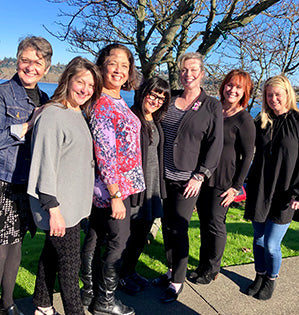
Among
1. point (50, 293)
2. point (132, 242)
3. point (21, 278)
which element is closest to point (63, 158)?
point (50, 293)

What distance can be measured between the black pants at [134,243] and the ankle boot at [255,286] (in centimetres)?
122

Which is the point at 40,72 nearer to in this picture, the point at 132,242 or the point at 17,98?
the point at 17,98

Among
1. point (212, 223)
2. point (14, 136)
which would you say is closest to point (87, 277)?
point (212, 223)

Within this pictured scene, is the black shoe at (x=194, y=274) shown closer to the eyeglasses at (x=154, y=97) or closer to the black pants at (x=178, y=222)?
the black pants at (x=178, y=222)

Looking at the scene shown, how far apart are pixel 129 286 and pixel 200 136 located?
1.68 meters

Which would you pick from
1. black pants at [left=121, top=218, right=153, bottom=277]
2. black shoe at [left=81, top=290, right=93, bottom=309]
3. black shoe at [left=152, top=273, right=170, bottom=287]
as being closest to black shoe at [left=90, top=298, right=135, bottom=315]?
black shoe at [left=81, top=290, right=93, bottom=309]

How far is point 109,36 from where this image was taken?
5.81 m

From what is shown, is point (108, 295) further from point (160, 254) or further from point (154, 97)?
point (154, 97)

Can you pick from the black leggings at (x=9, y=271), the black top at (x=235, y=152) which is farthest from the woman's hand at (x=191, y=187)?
the black leggings at (x=9, y=271)

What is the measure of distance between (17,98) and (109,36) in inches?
159

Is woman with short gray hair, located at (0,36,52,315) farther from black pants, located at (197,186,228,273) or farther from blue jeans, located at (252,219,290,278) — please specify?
blue jeans, located at (252,219,290,278)

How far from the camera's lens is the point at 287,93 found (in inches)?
115

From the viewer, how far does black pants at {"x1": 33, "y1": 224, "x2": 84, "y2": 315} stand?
2250 millimetres

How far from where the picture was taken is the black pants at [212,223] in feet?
10.3
